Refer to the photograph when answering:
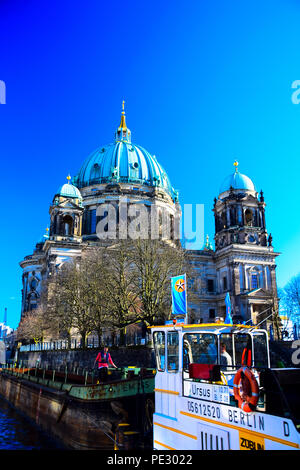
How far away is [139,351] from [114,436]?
13430mm

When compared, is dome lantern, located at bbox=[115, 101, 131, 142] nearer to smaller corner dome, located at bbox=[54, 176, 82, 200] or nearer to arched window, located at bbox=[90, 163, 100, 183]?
arched window, located at bbox=[90, 163, 100, 183]

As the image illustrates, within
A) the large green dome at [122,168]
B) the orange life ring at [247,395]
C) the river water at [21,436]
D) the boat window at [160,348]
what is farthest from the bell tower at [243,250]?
the orange life ring at [247,395]

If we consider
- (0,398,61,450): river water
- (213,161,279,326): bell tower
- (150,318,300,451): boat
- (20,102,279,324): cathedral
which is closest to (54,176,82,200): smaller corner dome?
(20,102,279,324): cathedral

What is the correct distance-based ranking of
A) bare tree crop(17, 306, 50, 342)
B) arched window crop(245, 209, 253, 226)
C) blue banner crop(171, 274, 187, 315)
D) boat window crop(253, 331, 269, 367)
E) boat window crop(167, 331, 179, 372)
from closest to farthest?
boat window crop(253, 331, 269, 367) < boat window crop(167, 331, 179, 372) < blue banner crop(171, 274, 187, 315) < bare tree crop(17, 306, 50, 342) < arched window crop(245, 209, 253, 226)

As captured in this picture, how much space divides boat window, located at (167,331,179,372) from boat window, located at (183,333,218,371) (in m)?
0.27

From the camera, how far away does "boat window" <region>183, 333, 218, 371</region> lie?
11125 millimetres

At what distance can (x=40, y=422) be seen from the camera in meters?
24.0

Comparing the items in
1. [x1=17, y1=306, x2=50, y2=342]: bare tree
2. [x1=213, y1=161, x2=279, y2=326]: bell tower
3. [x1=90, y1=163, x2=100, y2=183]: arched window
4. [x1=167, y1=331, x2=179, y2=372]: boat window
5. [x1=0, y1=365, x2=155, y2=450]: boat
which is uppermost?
[x1=90, y1=163, x2=100, y2=183]: arched window

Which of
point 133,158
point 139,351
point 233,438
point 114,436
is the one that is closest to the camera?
point 233,438

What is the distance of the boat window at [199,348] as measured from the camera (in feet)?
36.5

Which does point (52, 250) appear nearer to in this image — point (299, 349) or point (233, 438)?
point (299, 349)

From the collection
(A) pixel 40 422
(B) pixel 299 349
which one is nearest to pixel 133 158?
(B) pixel 299 349

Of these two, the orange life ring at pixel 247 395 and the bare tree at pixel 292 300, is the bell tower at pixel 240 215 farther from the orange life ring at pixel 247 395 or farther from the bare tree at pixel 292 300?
the orange life ring at pixel 247 395

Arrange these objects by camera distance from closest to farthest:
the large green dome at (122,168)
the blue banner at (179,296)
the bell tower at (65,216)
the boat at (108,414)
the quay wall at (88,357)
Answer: the boat at (108,414) < the blue banner at (179,296) < the quay wall at (88,357) < the bell tower at (65,216) < the large green dome at (122,168)
